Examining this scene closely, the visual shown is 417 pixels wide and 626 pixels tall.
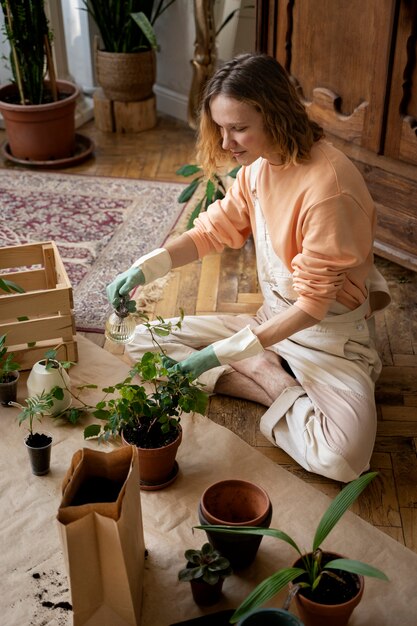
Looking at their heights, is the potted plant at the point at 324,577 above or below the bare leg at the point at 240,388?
above

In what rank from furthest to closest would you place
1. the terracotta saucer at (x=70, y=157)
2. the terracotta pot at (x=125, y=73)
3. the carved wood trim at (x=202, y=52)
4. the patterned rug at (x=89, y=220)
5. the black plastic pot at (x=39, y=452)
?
the terracotta pot at (x=125, y=73) → the terracotta saucer at (x=70, y=157) → the carved wood trim at (x=202, y=52) → the patterned rug at (x=89, y=220) → the black plastic pot at (x=39, y=452)

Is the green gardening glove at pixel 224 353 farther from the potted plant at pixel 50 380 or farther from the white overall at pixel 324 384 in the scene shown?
the potted plant at pixel 50 380

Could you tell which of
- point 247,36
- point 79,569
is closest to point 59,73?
point 247,36

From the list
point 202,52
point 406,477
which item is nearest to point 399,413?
point 406,477

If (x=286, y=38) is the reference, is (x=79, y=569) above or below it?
below

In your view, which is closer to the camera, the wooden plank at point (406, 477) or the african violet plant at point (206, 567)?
Result: the african violet plant at point (206, 567)

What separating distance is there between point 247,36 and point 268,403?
2134 millimetres

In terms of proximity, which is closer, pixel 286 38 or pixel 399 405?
pixel 399 405

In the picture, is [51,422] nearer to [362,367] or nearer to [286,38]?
[362,367]

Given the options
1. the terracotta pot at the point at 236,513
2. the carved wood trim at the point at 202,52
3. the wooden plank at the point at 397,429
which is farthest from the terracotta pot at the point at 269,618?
the carved wood trim at the point at 202,52

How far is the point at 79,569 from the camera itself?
1.38m

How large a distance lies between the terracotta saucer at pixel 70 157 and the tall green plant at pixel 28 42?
26 centimetres

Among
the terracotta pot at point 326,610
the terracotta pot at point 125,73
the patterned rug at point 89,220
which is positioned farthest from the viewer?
the terracotta pot at point 125,73

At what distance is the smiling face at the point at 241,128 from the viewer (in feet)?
5.77
